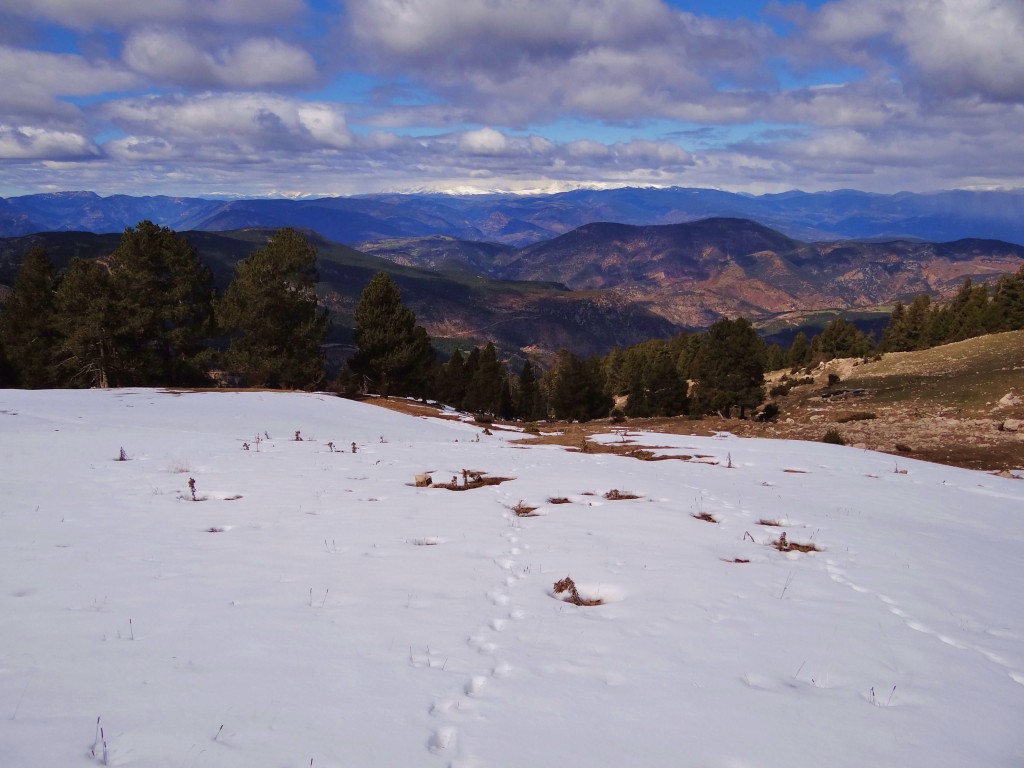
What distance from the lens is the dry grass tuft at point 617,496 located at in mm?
11660

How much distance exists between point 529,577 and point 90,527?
5.87 m

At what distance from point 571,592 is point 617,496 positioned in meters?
5.24

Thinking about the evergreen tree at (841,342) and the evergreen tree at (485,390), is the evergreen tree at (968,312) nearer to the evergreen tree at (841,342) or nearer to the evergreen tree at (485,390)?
the evergreen tree at (841,342)

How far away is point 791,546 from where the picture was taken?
9.21 m

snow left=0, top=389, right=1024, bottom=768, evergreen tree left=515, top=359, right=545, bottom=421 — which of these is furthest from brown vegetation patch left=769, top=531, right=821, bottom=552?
evergreen tree left=515, top=359, right=545, bottom=421

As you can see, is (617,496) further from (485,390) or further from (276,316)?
(485,390)

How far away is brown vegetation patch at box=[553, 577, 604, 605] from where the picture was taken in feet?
21.8

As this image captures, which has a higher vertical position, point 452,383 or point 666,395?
point 666,395

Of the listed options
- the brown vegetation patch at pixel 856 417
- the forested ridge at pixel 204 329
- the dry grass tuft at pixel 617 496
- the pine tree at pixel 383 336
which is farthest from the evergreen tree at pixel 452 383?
the dry grass tuft at pixel 617 496

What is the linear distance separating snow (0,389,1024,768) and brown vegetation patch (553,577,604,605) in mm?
181

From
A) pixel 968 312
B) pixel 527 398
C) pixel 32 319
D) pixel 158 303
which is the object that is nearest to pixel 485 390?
pixel 527 398

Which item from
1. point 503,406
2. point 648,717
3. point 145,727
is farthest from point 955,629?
point 503,406

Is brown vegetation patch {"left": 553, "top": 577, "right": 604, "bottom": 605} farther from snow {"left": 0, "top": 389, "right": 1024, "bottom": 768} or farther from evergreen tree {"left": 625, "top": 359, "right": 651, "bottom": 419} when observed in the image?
evergreen tree {"left": 625, "top": 359, "right": 651, "bottom": 419}

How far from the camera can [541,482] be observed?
42.9 feet
